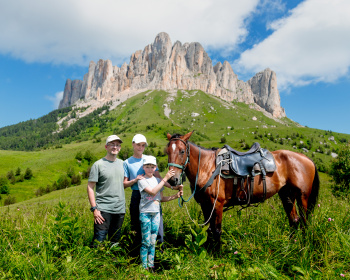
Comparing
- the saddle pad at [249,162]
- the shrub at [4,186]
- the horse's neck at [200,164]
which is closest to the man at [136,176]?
the horse's neck at [200,164]

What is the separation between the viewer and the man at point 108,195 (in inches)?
160

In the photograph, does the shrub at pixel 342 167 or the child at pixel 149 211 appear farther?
the shrub at pixel 342 167

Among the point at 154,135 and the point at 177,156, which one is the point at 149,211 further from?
the point at 154,135

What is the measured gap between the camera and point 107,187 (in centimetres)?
421

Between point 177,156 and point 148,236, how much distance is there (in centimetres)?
178

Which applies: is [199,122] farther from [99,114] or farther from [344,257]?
[344,257]

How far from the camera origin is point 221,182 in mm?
4961

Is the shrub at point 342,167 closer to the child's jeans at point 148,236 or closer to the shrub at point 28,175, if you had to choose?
the child's jeans at point 148,236

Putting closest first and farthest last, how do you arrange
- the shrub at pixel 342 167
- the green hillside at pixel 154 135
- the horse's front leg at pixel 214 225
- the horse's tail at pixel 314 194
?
the horse's front leg at pixel 214 225 < the horse's tail at pixel 314 194 < the shrub at pixel 342 167 < the green hillside at pixel 154 135

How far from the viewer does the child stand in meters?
3.98

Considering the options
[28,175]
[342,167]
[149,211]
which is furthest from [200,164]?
[28,175]

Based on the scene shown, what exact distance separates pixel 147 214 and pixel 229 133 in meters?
131

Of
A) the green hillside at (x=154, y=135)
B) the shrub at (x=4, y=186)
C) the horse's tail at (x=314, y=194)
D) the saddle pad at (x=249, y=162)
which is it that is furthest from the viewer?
the green hillside at (x=154, y=135)

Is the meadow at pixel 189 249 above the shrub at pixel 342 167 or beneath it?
beneath
